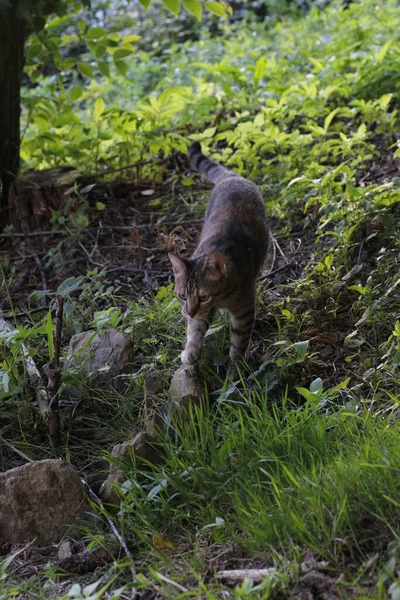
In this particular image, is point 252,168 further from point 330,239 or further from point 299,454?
point 299,454

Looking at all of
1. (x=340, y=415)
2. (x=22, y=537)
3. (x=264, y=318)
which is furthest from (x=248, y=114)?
(x=22, y=537)

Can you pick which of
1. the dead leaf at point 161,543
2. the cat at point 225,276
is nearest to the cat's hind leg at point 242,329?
the cat at point 225,276

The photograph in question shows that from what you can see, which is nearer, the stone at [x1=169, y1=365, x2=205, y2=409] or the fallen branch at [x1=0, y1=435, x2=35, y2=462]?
the fallen branch at [x1=0, y1=435, x2=35, y2=462]

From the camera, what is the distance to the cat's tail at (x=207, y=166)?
16.7 feet

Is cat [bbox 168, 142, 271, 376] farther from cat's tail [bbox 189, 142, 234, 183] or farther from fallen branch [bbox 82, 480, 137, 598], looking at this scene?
fallen branch [bbox 82, 480, 137, 598]

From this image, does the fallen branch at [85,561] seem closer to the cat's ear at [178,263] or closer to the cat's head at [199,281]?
the cat's head at [199,281]

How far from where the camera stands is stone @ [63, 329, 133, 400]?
3.79 m

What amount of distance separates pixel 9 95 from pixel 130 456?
3583 millimetres

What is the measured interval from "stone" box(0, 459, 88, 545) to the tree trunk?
10.4ft

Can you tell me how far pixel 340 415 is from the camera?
10.3 ft

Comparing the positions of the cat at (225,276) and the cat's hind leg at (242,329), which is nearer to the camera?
the cat at (225,276)

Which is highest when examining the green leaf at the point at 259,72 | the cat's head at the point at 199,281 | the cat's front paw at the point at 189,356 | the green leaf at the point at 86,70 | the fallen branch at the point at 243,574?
the green leaf at the point at 86,70

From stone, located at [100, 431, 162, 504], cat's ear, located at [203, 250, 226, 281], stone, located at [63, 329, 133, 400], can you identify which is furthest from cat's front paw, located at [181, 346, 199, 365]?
stone, located at [100, 431, 162, 504]

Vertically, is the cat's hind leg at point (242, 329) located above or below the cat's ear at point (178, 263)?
below
